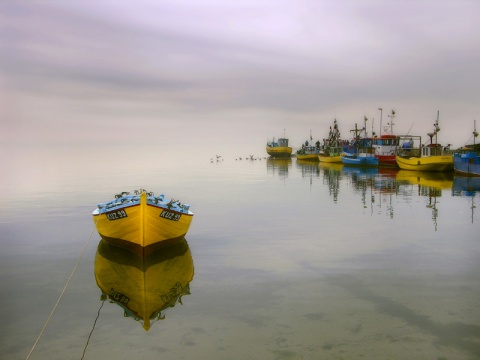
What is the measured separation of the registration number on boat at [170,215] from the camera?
56.5 ft

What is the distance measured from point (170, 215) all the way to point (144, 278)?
3.39 m

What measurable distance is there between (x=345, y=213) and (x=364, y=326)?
1871 cm

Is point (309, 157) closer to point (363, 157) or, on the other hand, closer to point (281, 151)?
point (281, 151)

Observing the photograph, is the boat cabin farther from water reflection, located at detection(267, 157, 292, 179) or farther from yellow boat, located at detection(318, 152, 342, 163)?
water reflection, located at detection(267, 157, 292, 179)

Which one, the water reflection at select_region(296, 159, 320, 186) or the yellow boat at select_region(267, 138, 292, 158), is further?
the yellow boat at select_region(267, 138, 292, 158)

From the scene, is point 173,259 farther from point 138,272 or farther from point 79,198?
point 79,198

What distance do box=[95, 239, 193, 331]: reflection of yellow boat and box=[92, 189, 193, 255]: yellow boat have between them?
0.54 metres

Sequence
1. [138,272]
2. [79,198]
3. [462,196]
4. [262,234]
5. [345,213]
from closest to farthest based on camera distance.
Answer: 1. [138,272]
2. [262,234]
3. [345,213]
4. [462,196]
5. [79,198]

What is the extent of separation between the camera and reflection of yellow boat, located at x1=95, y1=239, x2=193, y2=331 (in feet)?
39.8

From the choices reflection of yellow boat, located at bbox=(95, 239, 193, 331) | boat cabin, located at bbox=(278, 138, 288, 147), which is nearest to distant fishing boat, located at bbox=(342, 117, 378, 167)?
boat cabin, located at bbox=(278, 138, 288, 147)

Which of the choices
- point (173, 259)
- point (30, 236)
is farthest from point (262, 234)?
point (30, 236)

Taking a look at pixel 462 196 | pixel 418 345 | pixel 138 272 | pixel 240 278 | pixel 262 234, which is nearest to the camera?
pixel 418 345

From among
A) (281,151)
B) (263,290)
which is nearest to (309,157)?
(281,151)

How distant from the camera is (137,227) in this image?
55.4ft
